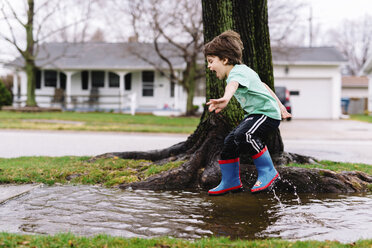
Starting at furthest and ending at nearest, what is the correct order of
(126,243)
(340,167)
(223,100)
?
(340,167) < (223,100) < (126,243)

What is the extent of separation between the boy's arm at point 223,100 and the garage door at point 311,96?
1009 inches

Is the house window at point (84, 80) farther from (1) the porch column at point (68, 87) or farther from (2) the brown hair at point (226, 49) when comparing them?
(2) the brown hair at point (226, 49)

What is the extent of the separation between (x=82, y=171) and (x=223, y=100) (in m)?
3.27

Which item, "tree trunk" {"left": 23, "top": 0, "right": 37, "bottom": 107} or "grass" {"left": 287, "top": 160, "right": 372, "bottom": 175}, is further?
"tree trunk" {"left": 23, "top": 0, "right": 37, "bottom": 107}

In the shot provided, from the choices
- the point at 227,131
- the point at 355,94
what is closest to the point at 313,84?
the point at 355,94

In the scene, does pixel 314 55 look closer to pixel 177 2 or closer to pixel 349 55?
pixel 177 2

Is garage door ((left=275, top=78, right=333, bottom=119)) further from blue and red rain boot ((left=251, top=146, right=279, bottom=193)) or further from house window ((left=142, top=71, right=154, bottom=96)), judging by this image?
blue and red rain boot ((left=251, top=146, right=279, bottom=193))

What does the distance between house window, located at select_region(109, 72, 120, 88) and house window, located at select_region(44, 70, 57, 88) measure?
431 centimetres

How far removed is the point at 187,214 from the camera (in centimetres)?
397

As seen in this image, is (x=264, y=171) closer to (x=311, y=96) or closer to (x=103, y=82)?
(x=311, y=96)

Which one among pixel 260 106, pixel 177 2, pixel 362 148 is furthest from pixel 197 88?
pixel 260 106

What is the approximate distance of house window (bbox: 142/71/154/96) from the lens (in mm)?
29969

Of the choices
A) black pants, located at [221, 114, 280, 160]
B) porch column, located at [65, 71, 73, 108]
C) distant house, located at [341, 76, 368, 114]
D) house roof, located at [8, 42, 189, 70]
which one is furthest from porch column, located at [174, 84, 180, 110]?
black pants, located at [221, 114, 280, 160]

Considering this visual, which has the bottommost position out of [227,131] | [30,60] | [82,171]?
[82,171]
